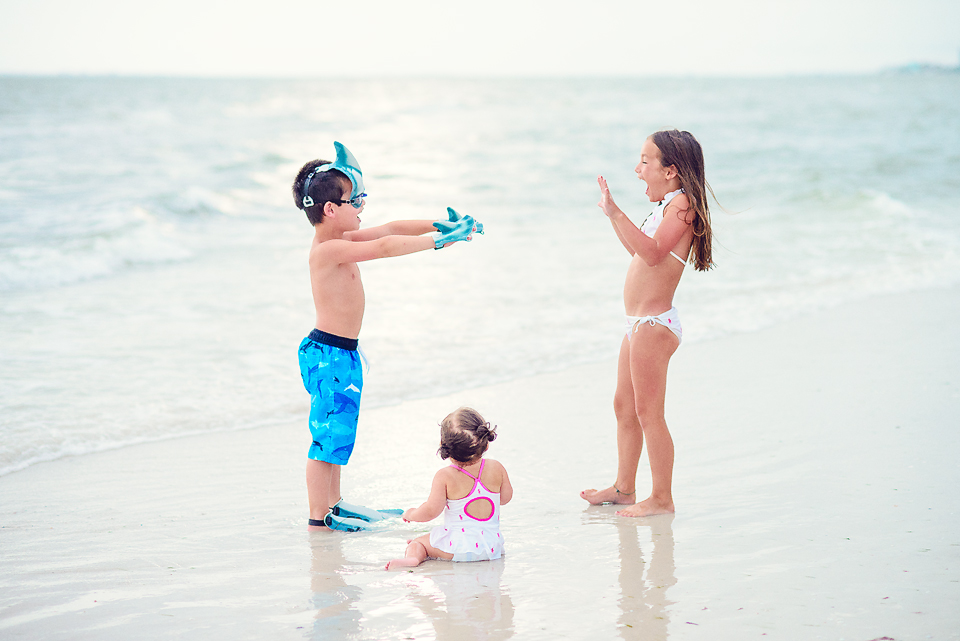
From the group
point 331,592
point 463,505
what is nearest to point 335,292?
point 463,505

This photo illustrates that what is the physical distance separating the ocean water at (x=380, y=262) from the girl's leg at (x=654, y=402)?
2116mm

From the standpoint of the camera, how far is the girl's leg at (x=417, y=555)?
2.85 metres

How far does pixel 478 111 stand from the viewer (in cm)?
4147

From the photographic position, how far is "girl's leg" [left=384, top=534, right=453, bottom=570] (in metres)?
2.85

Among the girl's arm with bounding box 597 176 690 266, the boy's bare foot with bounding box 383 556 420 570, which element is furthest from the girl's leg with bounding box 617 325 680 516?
the boy's bare foot with bounding box 383 556 420 570

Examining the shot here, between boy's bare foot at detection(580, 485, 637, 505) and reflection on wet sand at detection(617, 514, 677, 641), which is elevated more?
boy's bare foot at detection(580, 485, 637, 505)

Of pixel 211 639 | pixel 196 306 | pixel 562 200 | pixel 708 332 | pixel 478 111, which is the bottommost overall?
pixel 211 639

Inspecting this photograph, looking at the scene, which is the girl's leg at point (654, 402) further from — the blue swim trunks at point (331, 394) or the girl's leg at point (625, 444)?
the blue swim trunks at point (331, 394)

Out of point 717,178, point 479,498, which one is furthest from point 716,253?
point 717,178

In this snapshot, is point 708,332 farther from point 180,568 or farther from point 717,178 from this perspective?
point 717,178

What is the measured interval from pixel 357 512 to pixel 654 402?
1301 mm

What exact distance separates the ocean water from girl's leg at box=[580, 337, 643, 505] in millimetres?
1911

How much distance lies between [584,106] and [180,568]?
4374cm

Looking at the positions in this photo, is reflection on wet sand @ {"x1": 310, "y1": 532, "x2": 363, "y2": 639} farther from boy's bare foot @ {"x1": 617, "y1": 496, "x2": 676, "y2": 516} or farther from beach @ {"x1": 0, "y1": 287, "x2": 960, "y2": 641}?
boy's bare foot @ {"x1": 617, "y1": 496, "x2": 676, "y2": 516}
